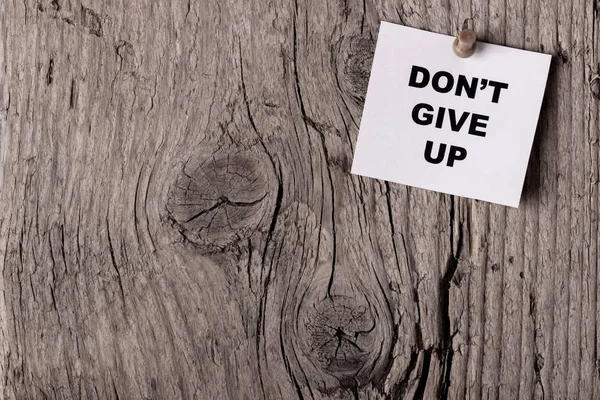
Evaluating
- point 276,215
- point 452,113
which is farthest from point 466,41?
point 276,215

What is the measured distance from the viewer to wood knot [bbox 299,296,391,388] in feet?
3.24

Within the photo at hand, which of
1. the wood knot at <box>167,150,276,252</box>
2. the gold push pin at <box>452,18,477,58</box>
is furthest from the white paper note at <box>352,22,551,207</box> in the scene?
the wood knot at <box>167,150,276,252</box>

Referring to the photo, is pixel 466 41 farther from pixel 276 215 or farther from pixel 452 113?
pixel 276 215

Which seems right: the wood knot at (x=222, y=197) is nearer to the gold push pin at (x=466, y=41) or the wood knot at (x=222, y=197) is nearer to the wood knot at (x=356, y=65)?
the wood knot at (x=356, y=65)

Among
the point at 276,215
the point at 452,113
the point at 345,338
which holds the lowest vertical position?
the point at 345,338

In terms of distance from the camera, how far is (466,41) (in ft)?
3.02

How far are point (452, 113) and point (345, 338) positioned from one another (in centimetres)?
37

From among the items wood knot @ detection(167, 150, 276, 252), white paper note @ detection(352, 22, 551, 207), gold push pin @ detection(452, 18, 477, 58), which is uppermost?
→ gold push pin @ detection(452, 18, 477, 58)

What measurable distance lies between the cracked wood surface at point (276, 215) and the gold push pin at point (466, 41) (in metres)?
0.01

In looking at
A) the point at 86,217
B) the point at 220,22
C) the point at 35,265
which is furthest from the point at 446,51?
the point at 35,265

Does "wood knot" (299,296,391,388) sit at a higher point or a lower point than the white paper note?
lower

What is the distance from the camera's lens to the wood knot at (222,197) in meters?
0.98

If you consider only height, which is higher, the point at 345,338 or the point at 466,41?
the point at 466,41

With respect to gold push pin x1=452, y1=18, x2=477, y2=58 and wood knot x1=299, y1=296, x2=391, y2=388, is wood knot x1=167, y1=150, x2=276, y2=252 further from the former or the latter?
gold push pin x1=452, y1=18, x2=477, y2=58
